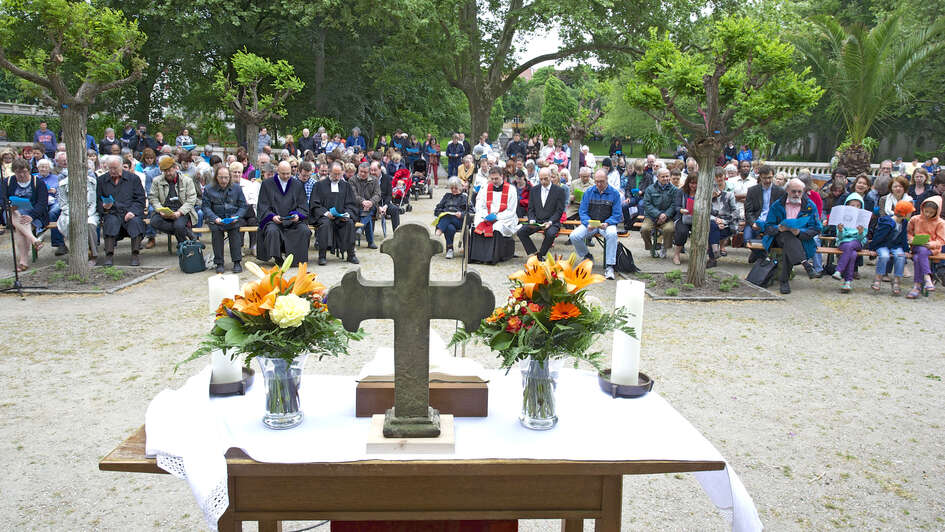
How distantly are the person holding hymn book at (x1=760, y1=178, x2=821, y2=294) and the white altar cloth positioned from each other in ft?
26.1

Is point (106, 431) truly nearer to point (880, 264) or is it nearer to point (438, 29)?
point (880, 264)

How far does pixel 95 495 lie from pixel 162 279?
6.25 meters

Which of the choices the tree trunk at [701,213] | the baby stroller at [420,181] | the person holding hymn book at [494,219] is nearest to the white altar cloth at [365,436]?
the tree trunk at [701,213]

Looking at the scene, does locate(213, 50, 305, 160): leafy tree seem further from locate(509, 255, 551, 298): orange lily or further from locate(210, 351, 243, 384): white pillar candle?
locate(509, 255, 551, 298): orange lily

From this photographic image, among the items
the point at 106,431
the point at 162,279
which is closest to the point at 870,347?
the point at 106,431

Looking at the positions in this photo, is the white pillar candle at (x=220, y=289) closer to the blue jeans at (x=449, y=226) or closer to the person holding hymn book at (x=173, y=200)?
the person holding hymn book at (x=173, y=200)

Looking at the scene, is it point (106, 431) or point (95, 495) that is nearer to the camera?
point (95, 495)

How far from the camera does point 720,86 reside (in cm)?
877

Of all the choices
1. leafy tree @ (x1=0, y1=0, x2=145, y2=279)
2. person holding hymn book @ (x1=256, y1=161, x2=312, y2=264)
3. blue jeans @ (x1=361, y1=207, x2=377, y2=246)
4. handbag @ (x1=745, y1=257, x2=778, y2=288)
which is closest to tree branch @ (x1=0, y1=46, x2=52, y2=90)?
leafy tree @ (x1=0, y1=0, x2=145, y2=279)

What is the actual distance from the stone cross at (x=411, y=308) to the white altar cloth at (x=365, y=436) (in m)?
0.17

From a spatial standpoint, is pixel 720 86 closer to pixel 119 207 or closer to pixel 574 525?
pixel 574 525

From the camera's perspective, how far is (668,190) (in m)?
11.9

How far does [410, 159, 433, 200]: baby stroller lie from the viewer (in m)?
19.6

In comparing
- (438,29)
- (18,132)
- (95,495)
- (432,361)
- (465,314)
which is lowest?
(95,495)
